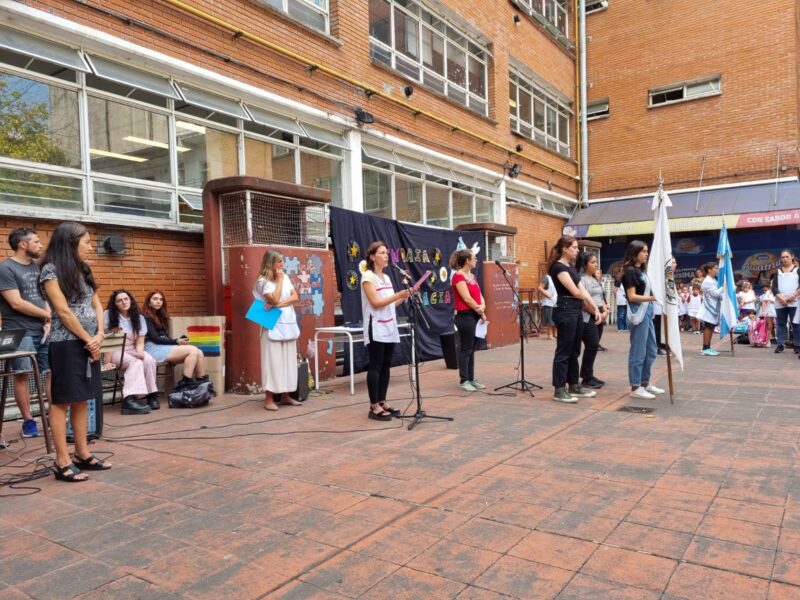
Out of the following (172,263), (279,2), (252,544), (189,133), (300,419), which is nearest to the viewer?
(252,544)

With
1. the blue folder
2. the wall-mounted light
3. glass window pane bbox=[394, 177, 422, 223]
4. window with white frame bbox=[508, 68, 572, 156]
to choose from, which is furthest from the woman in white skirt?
window with white frame bbox=[508, 68, 572, 156]

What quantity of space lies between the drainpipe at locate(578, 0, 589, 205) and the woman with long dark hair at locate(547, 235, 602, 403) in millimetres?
15296

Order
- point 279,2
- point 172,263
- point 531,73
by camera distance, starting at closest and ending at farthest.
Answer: point 172,263
point 279,2
point 531,73

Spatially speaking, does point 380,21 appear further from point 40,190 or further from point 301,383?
point 301,383

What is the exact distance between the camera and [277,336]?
6836 millimetres

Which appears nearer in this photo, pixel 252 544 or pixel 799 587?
pixel 799 587

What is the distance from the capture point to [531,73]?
1795cm

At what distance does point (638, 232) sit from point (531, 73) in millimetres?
5992

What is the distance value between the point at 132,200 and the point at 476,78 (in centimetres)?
1073

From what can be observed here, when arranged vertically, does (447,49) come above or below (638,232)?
above

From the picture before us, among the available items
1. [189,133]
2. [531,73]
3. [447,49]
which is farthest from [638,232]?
[189,133]

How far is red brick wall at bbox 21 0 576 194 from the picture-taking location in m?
7.80

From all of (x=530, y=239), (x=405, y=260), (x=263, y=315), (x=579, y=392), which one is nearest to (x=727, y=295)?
(x=579, y=392)

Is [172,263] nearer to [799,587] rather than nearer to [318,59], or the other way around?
[318,59]
